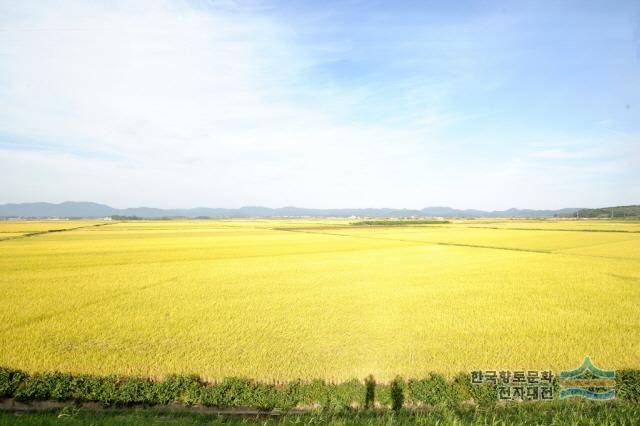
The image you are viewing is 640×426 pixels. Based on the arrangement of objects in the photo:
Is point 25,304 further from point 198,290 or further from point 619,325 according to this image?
point 619,325

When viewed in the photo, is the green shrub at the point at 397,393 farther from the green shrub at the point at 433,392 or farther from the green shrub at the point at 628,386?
the green shrub at the point at 628,386

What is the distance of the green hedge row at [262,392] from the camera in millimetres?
8906

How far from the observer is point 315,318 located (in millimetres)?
15812

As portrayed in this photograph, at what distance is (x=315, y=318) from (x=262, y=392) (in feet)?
22.6

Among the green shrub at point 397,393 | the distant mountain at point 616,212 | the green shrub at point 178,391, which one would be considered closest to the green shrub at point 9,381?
the green shrub at point 178,391

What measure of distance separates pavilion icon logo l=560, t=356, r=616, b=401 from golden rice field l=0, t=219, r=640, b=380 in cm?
93

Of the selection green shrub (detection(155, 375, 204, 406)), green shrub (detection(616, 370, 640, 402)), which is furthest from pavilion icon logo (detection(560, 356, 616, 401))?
green shrub (detection(155, 375, 204, 406))

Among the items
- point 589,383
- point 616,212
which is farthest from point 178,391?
point 616,212

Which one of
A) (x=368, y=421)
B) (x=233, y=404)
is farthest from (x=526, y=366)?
(x=233, y=404)

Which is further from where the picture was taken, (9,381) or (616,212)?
(616,212)

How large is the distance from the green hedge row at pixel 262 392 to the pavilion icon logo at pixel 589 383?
24cm

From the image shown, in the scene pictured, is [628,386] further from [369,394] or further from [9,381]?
[9,381]

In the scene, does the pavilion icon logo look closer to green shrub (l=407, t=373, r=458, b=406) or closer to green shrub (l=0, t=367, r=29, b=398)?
green shrub (l=407, t=373, r=458, b=406)

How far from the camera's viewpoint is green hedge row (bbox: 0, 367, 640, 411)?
8.91 metres
